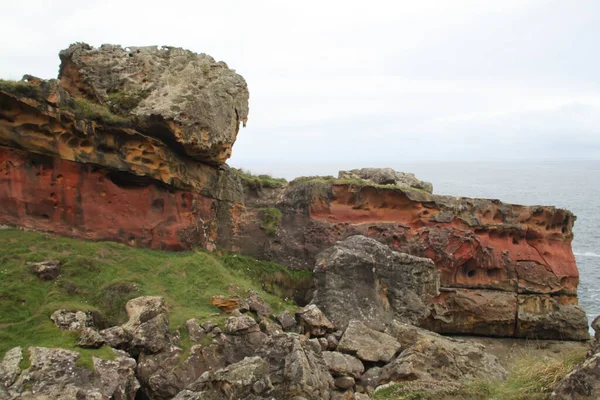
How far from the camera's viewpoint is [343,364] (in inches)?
599

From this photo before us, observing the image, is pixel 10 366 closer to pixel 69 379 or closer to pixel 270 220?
pixel 69 379

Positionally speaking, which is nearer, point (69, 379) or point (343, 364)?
point (69, 379)

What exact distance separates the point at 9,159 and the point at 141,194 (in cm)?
419

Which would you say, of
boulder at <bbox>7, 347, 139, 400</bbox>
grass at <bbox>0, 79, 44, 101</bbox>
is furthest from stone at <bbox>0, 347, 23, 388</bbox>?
grass at <bbox>0, 79, 44, 101</bbox>

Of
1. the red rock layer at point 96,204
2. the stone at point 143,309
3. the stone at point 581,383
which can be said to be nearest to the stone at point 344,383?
the stone at point 143,309

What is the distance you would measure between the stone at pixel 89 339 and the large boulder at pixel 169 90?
777 cm

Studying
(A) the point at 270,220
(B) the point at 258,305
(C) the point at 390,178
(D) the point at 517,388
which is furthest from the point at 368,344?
(C) the point at 390,178

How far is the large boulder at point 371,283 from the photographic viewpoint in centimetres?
1903

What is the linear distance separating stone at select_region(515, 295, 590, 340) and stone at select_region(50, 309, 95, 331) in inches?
701

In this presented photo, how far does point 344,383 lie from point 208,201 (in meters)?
9.31

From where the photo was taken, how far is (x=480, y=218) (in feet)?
81.2

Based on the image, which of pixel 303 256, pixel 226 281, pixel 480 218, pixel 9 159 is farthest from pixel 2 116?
pixel 480 218

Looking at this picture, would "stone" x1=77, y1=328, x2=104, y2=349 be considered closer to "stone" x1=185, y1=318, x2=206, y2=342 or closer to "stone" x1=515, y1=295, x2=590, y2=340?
"stone" x1=185, y1=318, x2=206, y2=342

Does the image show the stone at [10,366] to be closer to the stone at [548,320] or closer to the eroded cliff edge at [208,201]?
the eroded cliff edge at [208,201]
